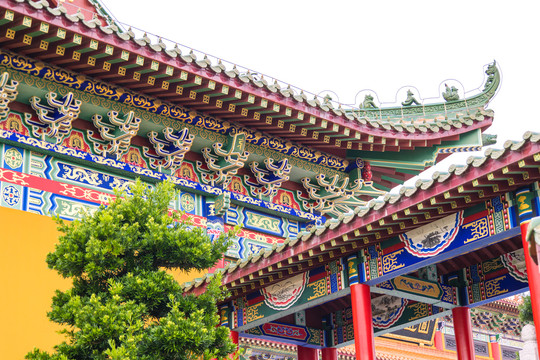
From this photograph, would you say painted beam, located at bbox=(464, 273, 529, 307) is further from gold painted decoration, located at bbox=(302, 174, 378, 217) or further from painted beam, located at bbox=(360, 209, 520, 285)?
gold painted decoration, located at bbox=(302, 174, 378, 217)

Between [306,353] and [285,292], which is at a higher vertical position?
[285,292]

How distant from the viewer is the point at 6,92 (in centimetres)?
1070

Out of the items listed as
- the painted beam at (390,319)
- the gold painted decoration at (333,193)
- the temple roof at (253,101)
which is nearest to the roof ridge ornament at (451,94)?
the temple roof at (253,101)

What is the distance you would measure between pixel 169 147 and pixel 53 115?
77.6 inches

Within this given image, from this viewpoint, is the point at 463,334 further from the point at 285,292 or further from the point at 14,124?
the point at 14,124

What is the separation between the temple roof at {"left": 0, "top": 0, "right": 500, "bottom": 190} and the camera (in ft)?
33.8

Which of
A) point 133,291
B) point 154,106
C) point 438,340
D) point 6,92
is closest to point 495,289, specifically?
point 133,291

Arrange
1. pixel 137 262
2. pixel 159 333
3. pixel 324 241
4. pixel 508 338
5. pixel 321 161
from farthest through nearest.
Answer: pixel 508 338
pixel 321 161
pixel 324 241
pixel 137 262
pixel 159 333

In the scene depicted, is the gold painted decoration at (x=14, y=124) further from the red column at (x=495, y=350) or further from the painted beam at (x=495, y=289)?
the red column at (x=495, y=350)

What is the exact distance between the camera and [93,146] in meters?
11.7

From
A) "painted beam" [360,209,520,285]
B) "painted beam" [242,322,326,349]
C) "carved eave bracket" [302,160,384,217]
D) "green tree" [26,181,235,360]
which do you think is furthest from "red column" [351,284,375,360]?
"carved eave bracket" [302,160,384,217]

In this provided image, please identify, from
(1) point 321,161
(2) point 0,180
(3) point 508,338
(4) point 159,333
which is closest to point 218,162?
(1) point 321,161

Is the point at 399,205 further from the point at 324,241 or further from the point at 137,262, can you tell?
the point at 137,262

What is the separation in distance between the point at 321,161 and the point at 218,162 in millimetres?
2059
